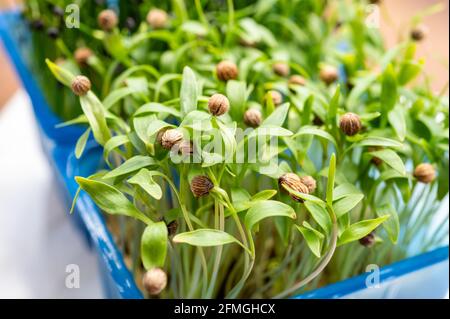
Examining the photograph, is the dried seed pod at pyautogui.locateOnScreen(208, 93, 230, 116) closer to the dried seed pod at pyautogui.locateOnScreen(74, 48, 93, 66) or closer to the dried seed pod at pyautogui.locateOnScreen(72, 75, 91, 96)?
the dried seed pod at pyautogui.locateOnScreen(72, 75, 91, 96)

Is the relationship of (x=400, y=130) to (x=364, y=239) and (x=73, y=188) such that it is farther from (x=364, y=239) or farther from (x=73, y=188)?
(x=73, y=188)

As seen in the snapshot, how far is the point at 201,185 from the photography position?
0.48 metres

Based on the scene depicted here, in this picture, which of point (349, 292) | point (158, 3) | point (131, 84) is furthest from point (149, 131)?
point (158, 3)

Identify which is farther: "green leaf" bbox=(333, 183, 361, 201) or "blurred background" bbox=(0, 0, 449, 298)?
"blurred background" bbox=(0, 0, 449, 298)

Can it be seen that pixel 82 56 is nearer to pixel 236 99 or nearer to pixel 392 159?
pixel 236 99

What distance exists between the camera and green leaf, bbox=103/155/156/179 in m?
0.51

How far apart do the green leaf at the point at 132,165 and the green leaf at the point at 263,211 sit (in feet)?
0.33

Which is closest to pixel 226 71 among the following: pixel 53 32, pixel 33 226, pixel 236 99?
pixel 236 99

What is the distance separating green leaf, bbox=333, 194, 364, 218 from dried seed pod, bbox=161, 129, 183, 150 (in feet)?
0.53

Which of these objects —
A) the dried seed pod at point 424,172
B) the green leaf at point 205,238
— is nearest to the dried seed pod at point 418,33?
the dried seed pod at point 424,172

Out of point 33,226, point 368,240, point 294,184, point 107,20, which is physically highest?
point 107,20

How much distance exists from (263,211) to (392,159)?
0.49 ft

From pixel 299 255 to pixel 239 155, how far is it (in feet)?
0.86

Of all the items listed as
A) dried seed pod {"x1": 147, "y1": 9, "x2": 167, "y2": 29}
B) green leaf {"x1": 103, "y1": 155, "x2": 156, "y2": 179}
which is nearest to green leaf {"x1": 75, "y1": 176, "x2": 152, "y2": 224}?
green leaf {"x1": 103, "y1": 155, "x2": 156, "y2": 179}
